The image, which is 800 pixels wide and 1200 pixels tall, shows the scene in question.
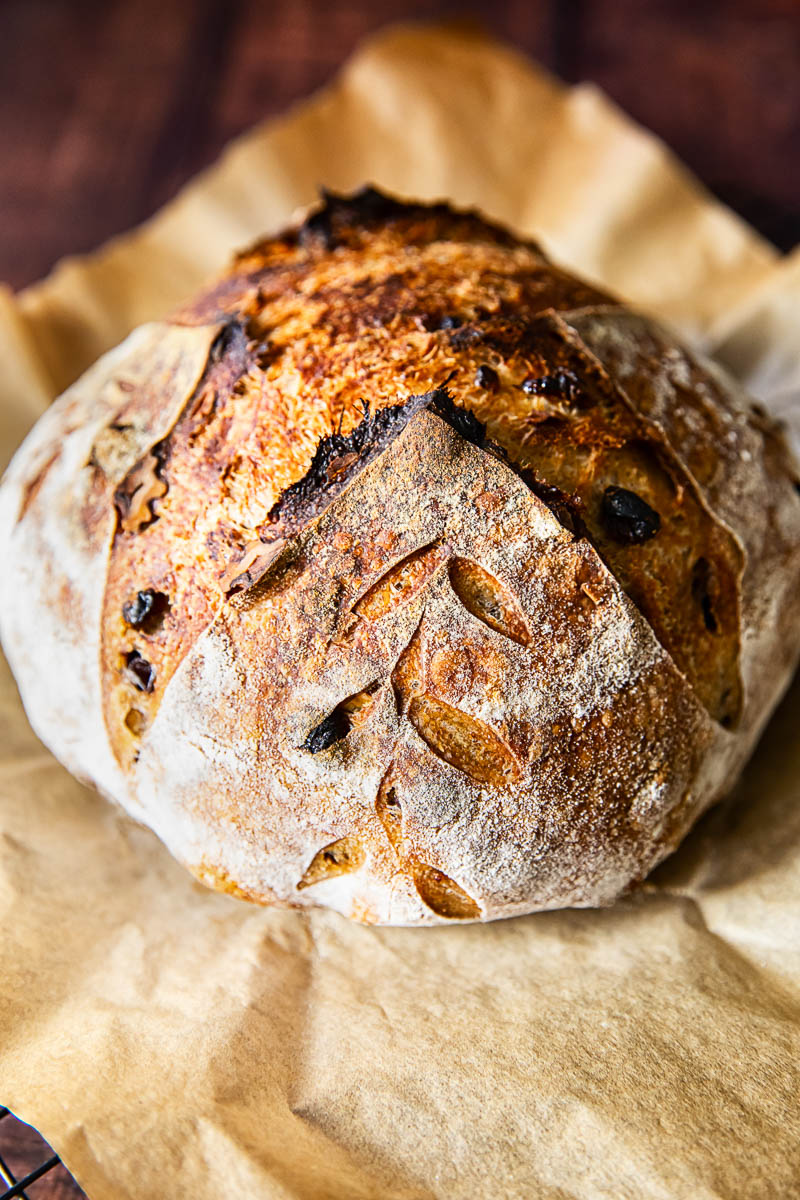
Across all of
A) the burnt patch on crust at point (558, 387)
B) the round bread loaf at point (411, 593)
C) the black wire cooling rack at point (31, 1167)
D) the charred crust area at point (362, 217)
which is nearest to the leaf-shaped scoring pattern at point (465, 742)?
the round bread loaf at point (411, 593)

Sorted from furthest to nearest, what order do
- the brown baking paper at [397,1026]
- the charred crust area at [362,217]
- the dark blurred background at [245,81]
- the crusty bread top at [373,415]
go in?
the dark blurred background at [245,81]
the charred crust area at [362,217]
the crusty bread top at [373,415]
the brown baking paper at [397,1026]

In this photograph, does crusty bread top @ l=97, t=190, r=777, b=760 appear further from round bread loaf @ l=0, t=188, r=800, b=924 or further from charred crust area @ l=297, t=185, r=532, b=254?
charred crust area @ l=297, t=185, r=532, b=254

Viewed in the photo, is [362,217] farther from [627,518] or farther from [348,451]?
[627,518]

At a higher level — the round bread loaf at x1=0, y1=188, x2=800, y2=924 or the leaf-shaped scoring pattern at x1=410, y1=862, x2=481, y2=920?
the round bread loaf at x1=0, y1=188, x2=800, y2=924

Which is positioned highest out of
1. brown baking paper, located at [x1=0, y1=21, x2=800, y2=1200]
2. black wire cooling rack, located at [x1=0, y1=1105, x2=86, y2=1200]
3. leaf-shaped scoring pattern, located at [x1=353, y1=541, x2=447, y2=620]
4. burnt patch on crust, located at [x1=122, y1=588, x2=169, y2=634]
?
leaf-shaped scoring pattern, located at [x1=353, y1=541, x2=447, y2=620]

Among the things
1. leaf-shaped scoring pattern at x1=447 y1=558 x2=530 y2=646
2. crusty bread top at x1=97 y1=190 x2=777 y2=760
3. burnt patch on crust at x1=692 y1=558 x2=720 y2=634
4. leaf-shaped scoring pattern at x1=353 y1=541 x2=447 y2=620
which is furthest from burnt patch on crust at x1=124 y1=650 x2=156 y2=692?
burnt patch on crust at x1=692 y1=558 x2=720 y2=634

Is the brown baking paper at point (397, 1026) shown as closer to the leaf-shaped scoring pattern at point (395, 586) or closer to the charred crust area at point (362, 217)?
Answer: the leaf-shaped scoring pattern at point (395, 586)

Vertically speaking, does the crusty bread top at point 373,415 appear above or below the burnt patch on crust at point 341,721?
above
